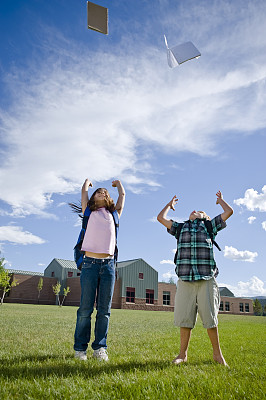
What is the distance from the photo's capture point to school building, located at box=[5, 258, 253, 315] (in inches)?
1487

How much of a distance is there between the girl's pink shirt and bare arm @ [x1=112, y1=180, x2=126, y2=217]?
286mm

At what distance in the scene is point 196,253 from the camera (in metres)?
3.70

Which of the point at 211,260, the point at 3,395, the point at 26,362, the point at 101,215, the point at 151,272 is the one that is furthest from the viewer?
the point at 151,272

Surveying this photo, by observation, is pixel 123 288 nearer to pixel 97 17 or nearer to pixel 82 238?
pixel 97 17

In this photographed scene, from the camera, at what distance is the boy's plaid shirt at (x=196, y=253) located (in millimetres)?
3625

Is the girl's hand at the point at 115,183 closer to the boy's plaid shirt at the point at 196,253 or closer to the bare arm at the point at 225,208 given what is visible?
the boy's plaid shirt at the point at 196,253

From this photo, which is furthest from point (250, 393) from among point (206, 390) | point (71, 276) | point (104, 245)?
point (71, 276)

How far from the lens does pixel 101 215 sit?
3.95 meters

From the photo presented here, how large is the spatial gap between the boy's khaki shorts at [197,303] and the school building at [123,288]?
112 ft

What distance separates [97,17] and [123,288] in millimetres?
34779

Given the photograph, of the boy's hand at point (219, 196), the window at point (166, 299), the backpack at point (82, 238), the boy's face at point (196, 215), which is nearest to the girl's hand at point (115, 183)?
the backpack at point (82, 238)

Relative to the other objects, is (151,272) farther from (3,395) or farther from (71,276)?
(3,395)

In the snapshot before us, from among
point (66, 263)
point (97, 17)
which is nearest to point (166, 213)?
point (97, 17)

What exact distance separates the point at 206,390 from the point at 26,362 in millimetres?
1921
